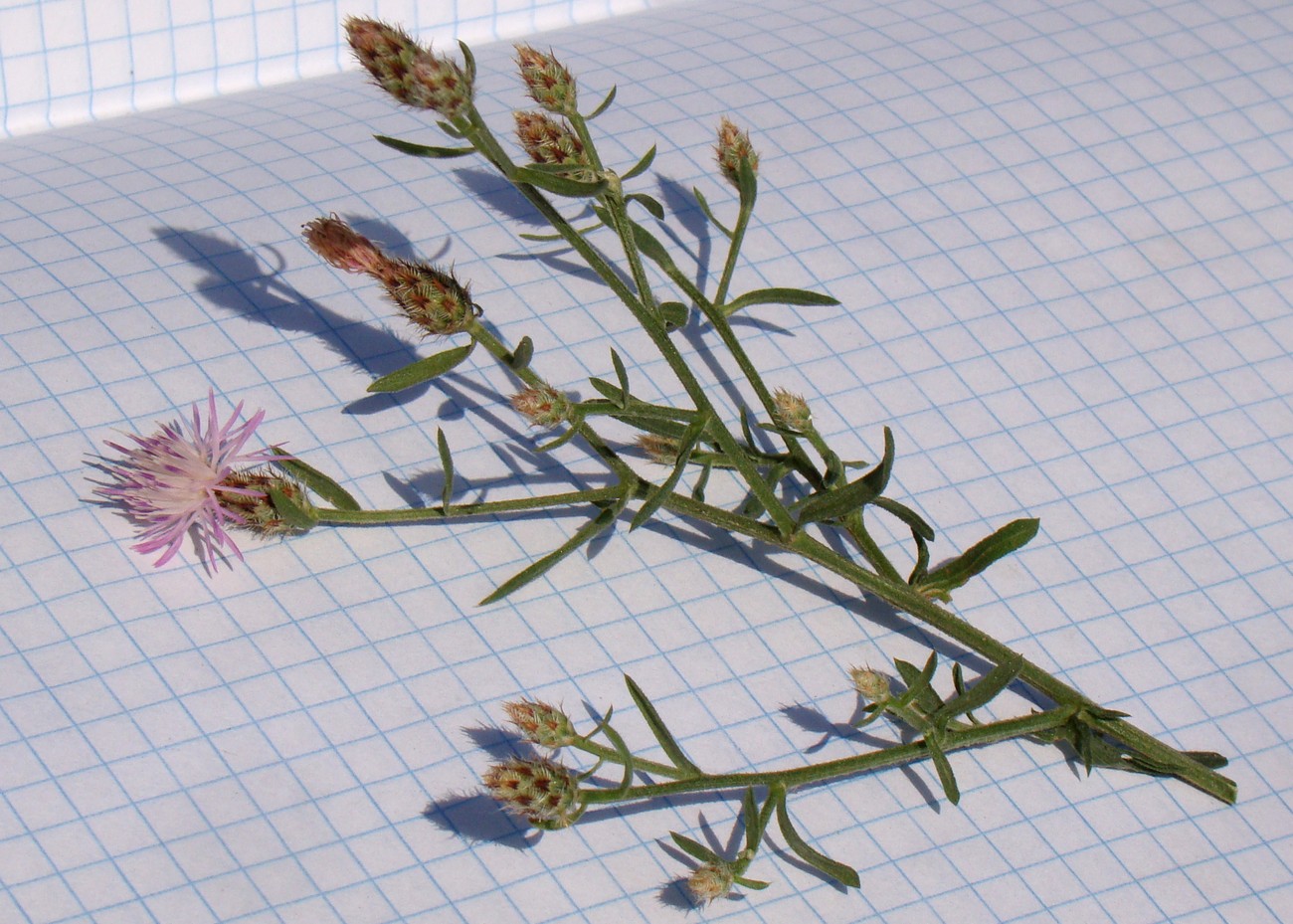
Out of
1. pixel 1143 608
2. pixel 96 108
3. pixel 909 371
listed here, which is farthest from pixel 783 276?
pixel 96 108

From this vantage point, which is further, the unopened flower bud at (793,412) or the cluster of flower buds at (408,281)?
the unopened flower bud at (793,412)

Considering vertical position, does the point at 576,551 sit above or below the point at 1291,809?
above

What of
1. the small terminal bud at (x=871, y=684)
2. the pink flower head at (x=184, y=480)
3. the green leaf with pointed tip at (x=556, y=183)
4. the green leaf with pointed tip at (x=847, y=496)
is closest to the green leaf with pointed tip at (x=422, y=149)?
the green leaf with pointed tip at (x=556, y=183)

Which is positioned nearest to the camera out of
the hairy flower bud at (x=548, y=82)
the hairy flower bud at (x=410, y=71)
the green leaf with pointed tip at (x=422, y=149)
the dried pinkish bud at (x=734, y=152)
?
the hairy flower bud at (x=410, y=71)

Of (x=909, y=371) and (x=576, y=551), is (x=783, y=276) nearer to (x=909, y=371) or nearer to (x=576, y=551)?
(x=909, y=371)

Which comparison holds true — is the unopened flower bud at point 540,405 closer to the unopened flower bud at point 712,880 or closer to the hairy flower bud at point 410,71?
the hairy flower bud at point 410,71

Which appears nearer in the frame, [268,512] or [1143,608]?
[268,512]

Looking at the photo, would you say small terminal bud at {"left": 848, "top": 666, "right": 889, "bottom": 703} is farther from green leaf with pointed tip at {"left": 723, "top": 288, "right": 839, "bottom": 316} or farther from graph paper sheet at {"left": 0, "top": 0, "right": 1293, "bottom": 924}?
green leaf with pointed tip at {"left": 723, "top": 288, "right": 839, "bottom": 316}
